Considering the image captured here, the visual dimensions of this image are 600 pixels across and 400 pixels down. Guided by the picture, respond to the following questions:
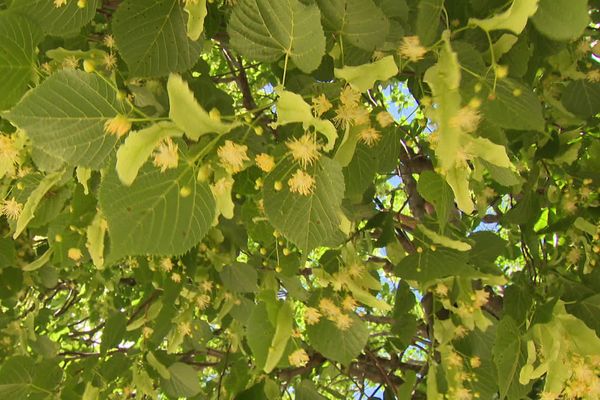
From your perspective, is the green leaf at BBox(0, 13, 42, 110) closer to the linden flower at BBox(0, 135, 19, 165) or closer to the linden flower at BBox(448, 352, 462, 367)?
the linden flower at BBox(0, 135, 19, 165)

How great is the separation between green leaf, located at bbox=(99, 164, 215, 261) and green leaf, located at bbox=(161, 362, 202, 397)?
909 mm

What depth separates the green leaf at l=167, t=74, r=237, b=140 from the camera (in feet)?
1.79

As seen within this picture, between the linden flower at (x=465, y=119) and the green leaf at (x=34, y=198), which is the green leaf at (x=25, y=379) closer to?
the green leaf at (x=34, y=198)

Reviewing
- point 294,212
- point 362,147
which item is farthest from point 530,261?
point 294,212

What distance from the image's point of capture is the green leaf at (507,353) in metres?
1.10

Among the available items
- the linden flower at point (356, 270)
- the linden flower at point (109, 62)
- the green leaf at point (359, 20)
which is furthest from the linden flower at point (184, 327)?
the green leaf at point (359, 20)

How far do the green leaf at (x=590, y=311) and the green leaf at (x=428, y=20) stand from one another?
0.76 metres

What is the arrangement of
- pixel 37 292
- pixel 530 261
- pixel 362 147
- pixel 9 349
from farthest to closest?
A: pixel 37 292, pixel 9 349, pixel 530 261, pixel 362 147

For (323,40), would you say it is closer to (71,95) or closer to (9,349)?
(71,95)

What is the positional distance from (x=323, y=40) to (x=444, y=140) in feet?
0.69

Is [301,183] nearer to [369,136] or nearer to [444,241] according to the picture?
[369,136]

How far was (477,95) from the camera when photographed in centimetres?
78

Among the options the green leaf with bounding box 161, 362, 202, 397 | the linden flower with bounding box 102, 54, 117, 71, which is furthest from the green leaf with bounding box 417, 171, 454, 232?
the green leaf with bounding box 161, 362, 202, 397

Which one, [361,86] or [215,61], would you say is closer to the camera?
[361,86]
